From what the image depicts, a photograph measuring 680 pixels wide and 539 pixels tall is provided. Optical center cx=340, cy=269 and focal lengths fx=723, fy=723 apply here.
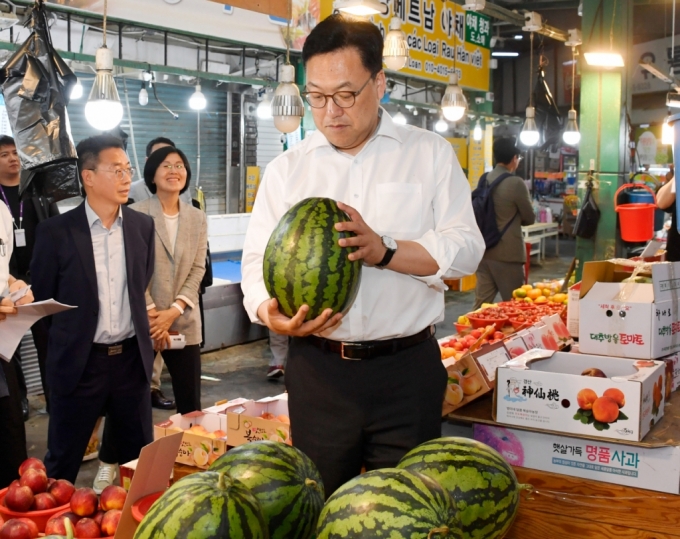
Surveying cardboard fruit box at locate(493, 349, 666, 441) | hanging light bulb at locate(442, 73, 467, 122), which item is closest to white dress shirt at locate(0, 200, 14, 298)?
cardboard fruit box at locate(493, 349, 666, 441)

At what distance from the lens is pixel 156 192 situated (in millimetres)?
4656

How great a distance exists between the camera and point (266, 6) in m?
3.46

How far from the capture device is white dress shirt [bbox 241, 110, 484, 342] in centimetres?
199

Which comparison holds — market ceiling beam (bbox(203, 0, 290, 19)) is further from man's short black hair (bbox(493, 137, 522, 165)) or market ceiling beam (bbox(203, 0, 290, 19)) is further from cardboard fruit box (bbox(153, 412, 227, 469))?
man's short black hair (bbox(493, 137, 522, 165))

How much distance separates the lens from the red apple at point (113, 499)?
1963 mm

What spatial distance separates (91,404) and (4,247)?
828 mm

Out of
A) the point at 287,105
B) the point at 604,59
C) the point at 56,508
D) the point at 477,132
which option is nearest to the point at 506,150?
the point at 604,59

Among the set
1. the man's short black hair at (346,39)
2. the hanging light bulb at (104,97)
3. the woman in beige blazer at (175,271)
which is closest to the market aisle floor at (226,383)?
the woman in beige blazer at (175,271)

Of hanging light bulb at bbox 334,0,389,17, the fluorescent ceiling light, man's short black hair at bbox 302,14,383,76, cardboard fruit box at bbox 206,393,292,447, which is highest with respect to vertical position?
the fluorescent ceiling light

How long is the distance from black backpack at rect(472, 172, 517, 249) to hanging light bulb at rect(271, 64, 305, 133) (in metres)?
1.95

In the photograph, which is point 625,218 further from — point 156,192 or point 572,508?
point 572,508

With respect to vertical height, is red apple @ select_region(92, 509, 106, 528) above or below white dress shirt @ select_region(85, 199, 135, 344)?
below

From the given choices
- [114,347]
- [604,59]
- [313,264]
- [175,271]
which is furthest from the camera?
[604,59]

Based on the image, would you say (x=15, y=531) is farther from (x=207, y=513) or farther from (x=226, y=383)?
(x=226, y=383)
